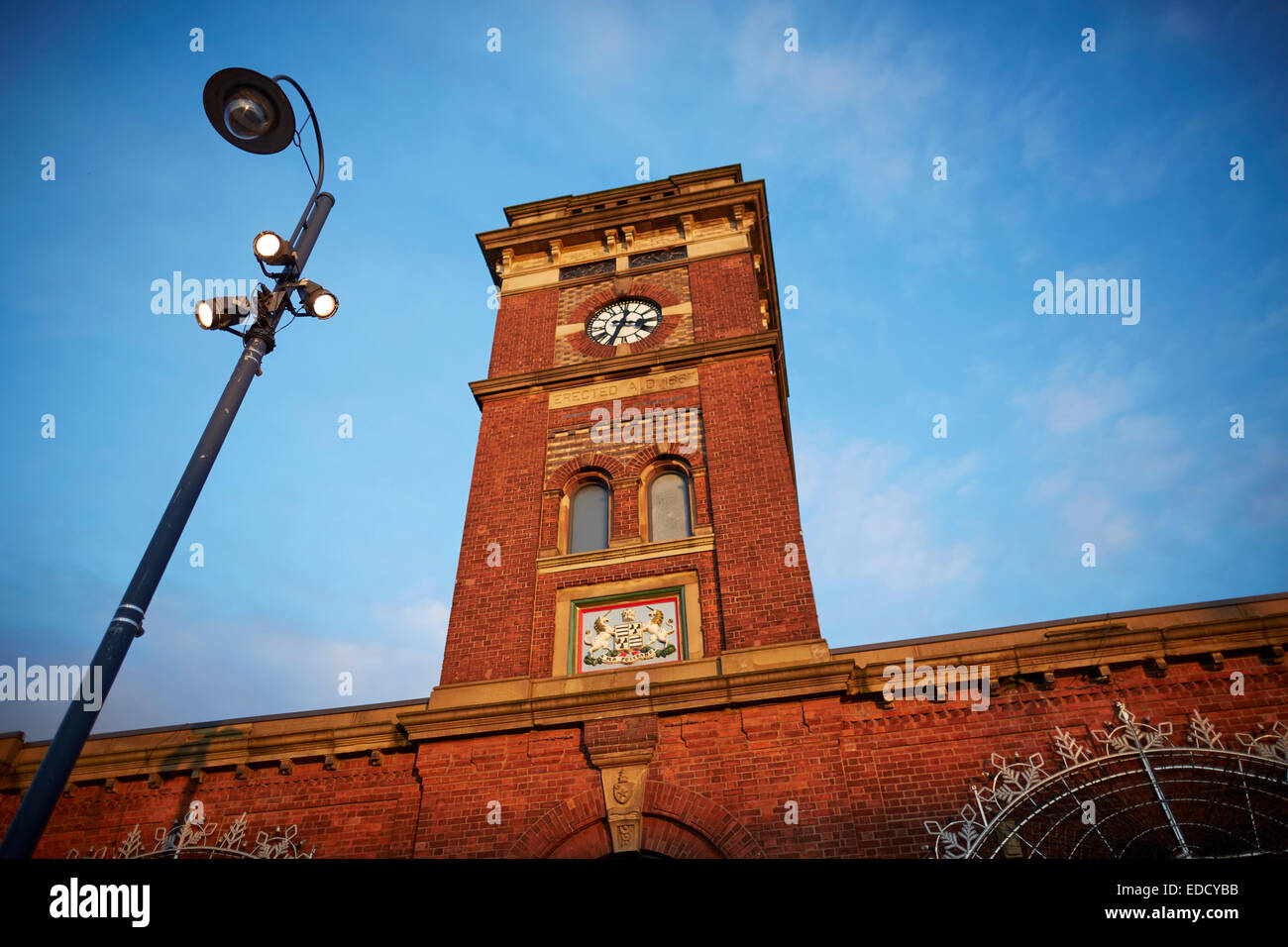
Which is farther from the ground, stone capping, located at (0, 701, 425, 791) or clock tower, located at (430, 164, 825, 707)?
clock tower, located at (430, 164, 825, 707)

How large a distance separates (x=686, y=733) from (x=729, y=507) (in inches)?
151

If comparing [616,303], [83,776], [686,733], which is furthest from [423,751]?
[616,303]

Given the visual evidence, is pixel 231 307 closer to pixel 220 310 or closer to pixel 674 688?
pixel 220 310

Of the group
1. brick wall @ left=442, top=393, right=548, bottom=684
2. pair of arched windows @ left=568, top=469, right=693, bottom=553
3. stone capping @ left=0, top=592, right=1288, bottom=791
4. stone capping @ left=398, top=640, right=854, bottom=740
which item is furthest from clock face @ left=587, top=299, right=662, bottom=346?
stone capping @ left=0, top=592, right=1288, bottom=791

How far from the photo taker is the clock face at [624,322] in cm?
1744

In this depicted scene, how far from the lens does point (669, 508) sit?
47.0 feet

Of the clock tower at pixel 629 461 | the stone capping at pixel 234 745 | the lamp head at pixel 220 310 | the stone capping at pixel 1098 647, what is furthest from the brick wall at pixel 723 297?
the lamp head at pixel 220 310

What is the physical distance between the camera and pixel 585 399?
16.1 meters

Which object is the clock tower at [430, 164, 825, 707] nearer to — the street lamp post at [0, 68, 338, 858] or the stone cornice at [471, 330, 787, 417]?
the stone cornice at [471, 330, 787, 417]

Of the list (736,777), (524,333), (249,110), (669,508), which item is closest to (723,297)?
(524,333)

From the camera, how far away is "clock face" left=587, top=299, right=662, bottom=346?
1744cm

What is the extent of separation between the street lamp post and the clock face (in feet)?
28.1

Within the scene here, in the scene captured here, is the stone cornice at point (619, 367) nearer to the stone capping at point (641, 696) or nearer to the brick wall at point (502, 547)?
the brick wall at point (502, 547)

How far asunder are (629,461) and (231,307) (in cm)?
788
